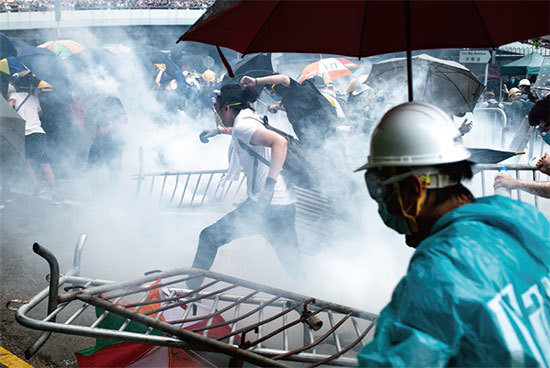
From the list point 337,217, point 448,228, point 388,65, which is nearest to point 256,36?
point 448,228

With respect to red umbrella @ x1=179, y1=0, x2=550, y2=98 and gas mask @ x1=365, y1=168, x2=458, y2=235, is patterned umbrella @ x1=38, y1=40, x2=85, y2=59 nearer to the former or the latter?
red umbrella @ x1=179, y1=0, x2=550, y2=98

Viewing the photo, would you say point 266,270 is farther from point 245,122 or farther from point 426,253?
point 426,253

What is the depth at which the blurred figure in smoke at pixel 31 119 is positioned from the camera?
282 inches

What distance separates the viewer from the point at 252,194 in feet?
12.9

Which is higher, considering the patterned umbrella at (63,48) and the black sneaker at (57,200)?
the patterned umbrella at (63,48)

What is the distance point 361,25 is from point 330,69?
994cm

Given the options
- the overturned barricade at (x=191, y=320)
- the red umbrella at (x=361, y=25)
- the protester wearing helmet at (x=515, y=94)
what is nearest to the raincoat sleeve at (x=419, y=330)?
the overturned barricade at (x=191, y=320)

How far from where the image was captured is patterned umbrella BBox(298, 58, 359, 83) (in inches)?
465

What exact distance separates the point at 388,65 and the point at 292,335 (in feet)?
15.3

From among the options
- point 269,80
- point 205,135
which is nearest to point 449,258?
point 269,80

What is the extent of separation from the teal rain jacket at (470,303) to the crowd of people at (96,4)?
90.5 ft

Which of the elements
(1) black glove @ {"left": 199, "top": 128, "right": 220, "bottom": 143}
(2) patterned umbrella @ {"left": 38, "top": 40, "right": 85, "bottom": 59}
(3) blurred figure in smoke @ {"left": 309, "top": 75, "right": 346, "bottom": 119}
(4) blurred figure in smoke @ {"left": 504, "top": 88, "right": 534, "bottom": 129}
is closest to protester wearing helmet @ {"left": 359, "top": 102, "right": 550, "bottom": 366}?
(1) black glove @ {"left": 199, "top": 128, "right": 220, "bottom": 143}

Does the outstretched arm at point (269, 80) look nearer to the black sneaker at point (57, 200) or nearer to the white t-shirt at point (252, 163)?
the white t-shirt at point (252, 163)

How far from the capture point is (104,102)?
7641 mm
